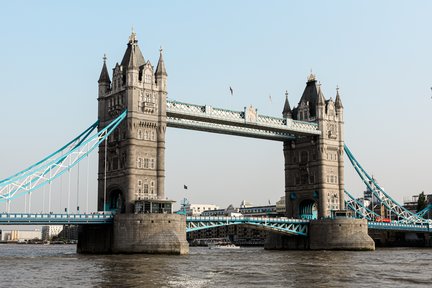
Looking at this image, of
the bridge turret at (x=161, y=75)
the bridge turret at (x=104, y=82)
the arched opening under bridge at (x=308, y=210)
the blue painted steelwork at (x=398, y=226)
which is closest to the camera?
the bridge turret at (x=161, y=75)

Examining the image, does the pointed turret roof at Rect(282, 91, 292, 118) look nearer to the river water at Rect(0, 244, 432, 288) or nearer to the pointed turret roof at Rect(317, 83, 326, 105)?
the pointed turret roof at Rect(317, 83, 326, 105)

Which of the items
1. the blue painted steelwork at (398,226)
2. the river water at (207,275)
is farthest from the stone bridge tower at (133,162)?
the blue painted steelwork at (398,226)

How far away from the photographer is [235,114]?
100 meters

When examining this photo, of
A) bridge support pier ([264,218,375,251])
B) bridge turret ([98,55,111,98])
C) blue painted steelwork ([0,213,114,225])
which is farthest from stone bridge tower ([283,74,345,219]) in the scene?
blue painted steelwork ([0,213,114,225])

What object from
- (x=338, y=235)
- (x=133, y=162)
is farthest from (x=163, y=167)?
(x=338, y=235)

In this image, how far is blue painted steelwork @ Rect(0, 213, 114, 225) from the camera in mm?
74938

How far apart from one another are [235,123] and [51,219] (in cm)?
3430

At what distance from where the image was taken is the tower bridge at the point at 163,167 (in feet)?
267

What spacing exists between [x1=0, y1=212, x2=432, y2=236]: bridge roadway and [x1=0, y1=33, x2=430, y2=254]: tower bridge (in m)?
0.16

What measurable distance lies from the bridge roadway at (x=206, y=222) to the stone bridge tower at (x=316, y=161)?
6.93m

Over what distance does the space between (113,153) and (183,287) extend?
1962 inches

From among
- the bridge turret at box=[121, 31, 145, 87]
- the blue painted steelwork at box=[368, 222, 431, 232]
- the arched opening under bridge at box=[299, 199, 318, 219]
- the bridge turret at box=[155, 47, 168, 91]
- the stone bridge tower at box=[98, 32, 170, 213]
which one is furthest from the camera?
the blue painted steelwork at box=[368, 222, 431, 232]

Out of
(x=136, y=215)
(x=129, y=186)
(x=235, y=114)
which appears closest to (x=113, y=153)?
(x=129, y=186)

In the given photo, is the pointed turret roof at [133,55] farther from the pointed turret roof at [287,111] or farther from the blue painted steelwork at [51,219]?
the pointed turret roof at [287,111]
